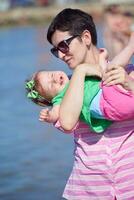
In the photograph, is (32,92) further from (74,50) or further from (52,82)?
(74,50)

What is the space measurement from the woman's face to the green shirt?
0.38 feet

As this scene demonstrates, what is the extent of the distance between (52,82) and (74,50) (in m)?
0.20

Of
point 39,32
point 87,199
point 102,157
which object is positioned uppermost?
point 102,157

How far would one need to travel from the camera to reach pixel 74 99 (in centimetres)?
339

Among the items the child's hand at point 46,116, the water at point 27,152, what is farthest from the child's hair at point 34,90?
the water at point 27,152

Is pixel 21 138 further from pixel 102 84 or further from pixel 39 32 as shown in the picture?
pixel 39 32

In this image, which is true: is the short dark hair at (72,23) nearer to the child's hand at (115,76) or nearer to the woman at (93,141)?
the woman at (93,141)

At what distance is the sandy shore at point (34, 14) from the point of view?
34.5 metres

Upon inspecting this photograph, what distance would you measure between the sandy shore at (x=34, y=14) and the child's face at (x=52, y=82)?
2994 cm

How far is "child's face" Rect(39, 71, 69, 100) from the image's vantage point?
11.9ft

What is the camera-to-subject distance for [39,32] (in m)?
29.2

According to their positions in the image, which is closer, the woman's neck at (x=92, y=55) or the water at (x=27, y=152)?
the woman's neck at (x=92, y=55)

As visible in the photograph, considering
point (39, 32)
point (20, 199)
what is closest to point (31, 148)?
point (20, 199)

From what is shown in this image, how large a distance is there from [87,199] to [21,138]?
5.97 m
